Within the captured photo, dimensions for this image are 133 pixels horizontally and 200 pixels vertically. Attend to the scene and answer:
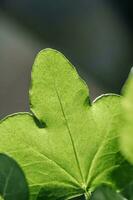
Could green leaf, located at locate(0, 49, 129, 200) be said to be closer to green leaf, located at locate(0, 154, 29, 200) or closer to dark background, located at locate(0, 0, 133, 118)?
green leaf, located at locate(0, 154, 29, 200)

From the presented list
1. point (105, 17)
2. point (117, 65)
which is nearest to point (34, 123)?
point (117, 65)

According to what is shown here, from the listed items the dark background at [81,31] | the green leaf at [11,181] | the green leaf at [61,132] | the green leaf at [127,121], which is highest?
the green leaf at [127,121]

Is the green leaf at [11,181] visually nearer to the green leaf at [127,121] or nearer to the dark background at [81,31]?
the green leaf at [127,121]

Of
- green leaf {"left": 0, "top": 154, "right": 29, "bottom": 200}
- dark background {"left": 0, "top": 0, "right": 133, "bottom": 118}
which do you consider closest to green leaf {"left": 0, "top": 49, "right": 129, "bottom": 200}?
green leaf {"left": 0, "top": 154, "right": 29, "bottom": 200}

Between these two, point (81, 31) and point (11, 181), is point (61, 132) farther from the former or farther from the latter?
point (81, 31)

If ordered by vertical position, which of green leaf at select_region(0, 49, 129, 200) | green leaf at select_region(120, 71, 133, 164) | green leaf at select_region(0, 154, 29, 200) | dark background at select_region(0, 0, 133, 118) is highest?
green leaf at select_region(120, 71, 133, 164)

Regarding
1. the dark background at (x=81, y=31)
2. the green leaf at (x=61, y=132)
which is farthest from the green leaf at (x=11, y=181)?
the dark background at (x=81, y=31)

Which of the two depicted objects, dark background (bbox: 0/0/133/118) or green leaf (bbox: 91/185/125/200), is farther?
dark background (bbox: 0/0/133/118)

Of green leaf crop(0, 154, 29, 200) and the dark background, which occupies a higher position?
green leaf crop(0, 154, 29, 200)
